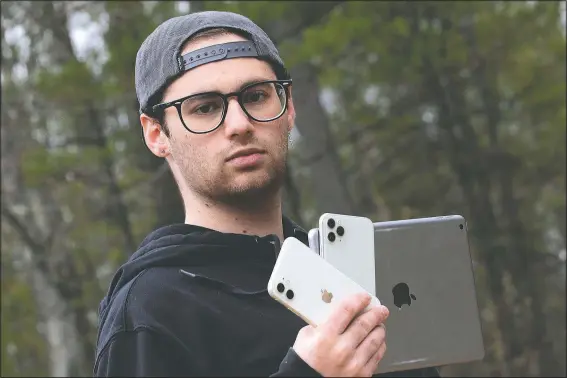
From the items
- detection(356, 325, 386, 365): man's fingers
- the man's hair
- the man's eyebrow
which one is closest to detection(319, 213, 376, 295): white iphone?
detection(356, 325, 386, 365): man's fingers

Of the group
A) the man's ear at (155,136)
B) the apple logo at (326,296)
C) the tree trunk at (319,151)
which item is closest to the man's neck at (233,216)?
the man's ear at (155,136)

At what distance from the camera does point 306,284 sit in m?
1.60

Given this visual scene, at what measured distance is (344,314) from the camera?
1.51 meters

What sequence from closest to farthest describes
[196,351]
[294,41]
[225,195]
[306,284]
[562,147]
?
[306,284]
[196,351]
[225,195]
[294,41]
[562,147]

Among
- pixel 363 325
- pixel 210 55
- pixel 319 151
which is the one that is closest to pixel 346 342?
pixel 363 325

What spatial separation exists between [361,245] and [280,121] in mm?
401

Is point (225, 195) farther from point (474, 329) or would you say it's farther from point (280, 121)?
point (474, 329)

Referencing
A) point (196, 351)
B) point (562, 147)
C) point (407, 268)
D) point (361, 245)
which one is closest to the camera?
point (196, 351)

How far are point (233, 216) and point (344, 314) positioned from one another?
651mm

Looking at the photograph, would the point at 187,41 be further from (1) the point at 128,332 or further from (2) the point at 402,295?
(2) the point at 402,295

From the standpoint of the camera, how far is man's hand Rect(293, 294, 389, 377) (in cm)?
150

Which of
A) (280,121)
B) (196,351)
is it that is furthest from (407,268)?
(196,351)

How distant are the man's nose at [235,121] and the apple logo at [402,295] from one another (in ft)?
1.97

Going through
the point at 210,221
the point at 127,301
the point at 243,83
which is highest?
the point at 243,83
